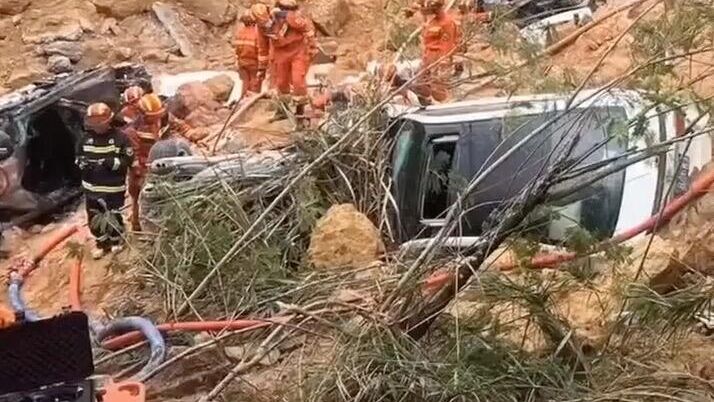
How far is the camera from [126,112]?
27.7 feet

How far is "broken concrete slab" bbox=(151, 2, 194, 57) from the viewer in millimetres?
12672

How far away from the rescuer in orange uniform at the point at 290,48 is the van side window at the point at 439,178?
2851mm

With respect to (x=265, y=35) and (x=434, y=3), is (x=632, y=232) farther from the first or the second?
(x=265, y=35)

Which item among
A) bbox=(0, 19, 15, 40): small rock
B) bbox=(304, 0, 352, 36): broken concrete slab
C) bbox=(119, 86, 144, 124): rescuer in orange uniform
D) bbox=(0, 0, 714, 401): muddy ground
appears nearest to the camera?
bbox=(119, 86, 144, 124): rescuer in orange uniform

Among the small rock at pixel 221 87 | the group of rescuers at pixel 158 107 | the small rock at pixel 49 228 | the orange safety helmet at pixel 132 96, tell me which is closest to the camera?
the group of rescuers at pixel 158 107

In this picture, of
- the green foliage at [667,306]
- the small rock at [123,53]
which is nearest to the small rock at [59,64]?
the small rock at [123,53]

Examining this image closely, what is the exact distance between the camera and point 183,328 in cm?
574

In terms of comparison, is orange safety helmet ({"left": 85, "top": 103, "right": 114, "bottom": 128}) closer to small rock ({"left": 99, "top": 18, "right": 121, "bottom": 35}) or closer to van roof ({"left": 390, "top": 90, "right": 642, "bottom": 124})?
van roof ({"left": 390, "top": 90, "right": 642, "bottom": 124})

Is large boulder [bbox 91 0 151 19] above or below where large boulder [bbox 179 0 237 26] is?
above

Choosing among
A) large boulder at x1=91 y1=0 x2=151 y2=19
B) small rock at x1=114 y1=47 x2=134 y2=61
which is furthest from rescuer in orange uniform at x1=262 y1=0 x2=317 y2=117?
large boulder at x1=91 y1=0 x2=151 y2=19

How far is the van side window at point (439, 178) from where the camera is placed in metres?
6.42

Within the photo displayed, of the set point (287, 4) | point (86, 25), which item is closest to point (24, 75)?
point (86, 25)

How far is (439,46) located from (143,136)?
2232 millimetres

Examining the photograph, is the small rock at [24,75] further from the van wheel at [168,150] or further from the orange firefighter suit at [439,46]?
the orange firefighter suit at [439,46]
